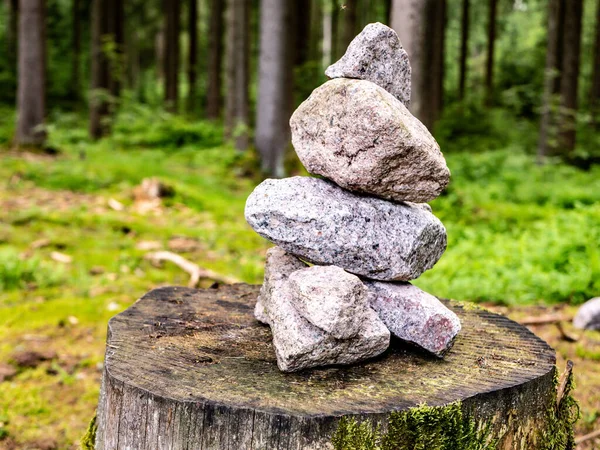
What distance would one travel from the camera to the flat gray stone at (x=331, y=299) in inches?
94.0

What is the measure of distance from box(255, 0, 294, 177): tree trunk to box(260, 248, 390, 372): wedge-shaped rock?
8.73 m

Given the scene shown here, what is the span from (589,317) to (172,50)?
1750 cm

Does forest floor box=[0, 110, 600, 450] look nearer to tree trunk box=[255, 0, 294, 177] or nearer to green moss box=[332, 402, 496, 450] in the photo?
tree trunk box=[255, 0, 294, 177]

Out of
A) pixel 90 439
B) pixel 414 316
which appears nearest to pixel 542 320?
pixel 414 316

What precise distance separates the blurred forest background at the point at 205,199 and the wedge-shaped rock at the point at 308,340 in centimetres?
218

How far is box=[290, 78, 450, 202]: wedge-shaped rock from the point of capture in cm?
253

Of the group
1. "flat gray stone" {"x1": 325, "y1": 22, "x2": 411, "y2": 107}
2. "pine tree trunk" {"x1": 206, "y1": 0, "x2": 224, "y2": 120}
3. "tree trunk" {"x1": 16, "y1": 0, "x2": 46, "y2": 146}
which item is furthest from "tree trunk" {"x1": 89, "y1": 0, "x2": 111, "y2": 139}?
"flat gray stone" {"x1": 325, "y1": 22, "x2": 411, "y2": 107}

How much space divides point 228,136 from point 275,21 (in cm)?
529

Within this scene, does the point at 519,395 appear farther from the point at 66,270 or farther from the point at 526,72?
the point at 526,72

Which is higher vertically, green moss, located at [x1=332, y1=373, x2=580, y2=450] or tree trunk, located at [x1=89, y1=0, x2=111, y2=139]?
tree trunk, located at [x1=89, y1=0, x2=111, y2=139]

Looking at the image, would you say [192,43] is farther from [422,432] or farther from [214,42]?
[422,432]

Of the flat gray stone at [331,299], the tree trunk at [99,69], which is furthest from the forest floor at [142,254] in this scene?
the tree trunk at [99,69]

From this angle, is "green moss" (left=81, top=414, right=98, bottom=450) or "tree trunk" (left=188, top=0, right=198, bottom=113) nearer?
"green moss" (left=81, top=414, right=98, bottom=450)

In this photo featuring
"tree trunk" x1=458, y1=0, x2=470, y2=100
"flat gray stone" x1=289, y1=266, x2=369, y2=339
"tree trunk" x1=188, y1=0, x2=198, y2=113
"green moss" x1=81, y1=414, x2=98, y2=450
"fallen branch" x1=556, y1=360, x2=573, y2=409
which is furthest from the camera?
"tree trunk" x1=458, y1=0, x2=470, y2=100
